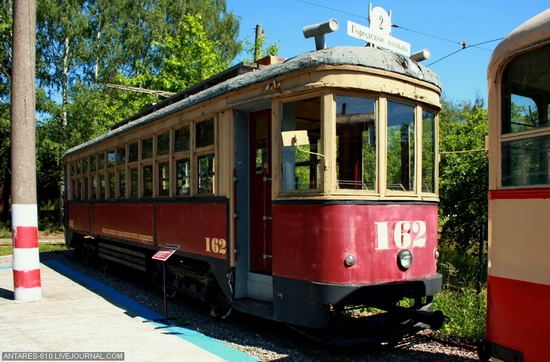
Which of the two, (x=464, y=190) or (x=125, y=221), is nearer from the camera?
(x=125, y=221)

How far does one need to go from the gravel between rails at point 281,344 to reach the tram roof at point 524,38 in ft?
9.41

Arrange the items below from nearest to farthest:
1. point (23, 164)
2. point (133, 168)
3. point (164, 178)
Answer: point (164, 178), point (23, 164), point (133, 168)

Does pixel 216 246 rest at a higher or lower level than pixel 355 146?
lower

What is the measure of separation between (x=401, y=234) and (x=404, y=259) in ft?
0.81

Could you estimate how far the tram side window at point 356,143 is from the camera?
16.0 ft

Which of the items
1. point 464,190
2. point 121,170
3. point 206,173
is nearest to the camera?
point 206,173

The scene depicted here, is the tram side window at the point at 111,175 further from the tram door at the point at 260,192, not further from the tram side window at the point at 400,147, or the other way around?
the tram side window at the point at 400,147

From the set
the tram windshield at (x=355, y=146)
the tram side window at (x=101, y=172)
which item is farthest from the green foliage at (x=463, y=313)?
the tram side window at (x=101, y=172)

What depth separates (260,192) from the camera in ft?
19.0

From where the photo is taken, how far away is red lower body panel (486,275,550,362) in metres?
3.18

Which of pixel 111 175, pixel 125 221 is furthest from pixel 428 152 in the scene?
pixel 111 175

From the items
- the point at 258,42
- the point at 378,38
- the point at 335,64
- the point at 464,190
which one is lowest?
the point at 464,190

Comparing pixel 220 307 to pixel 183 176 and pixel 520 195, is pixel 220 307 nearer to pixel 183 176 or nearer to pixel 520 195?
pixel 183 176

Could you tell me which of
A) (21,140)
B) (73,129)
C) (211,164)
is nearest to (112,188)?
(21,140)
